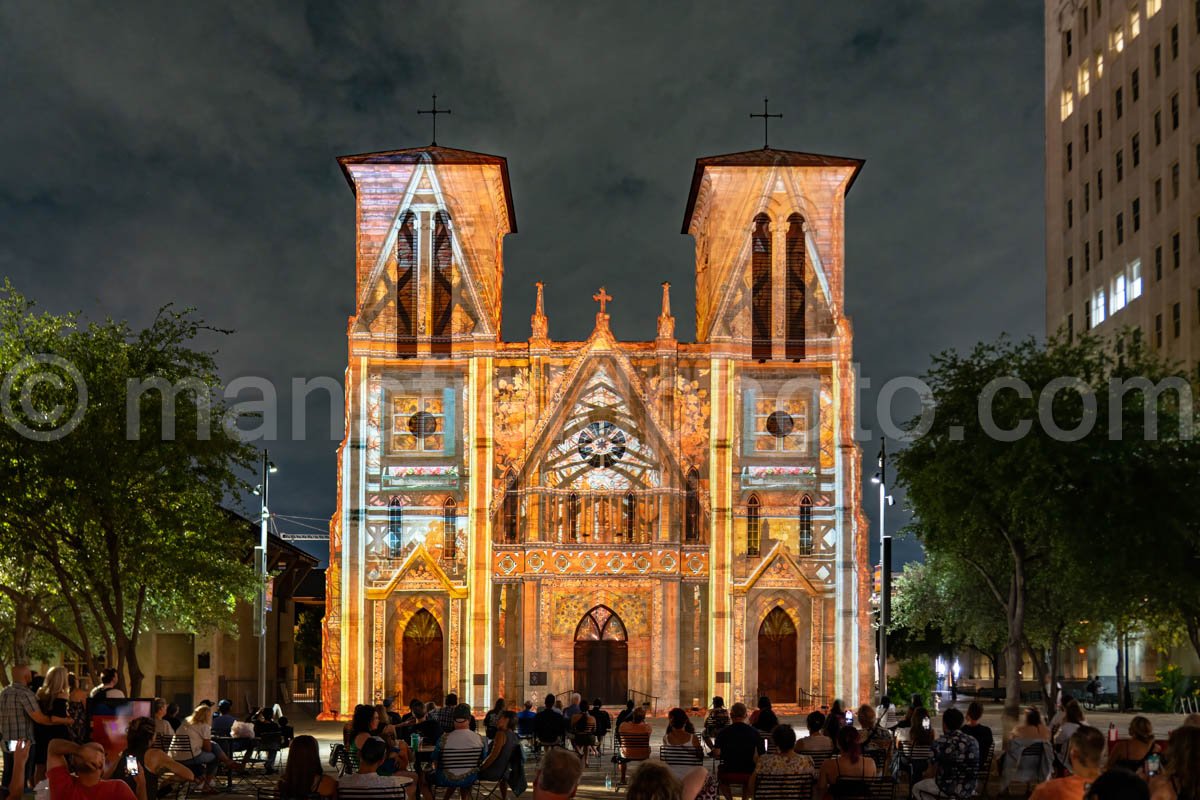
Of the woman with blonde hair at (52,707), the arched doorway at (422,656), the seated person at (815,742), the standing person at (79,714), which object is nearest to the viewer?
the woman with blonde hair at (52,707)

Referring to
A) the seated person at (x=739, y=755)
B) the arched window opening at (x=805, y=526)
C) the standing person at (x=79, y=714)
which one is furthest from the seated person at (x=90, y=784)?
the arched window opening at (x=805, y=526)

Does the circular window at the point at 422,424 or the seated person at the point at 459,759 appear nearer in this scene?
the seated person at the point at 459,759

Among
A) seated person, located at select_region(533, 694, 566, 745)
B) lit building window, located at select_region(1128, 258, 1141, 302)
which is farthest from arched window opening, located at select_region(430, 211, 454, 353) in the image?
lit building window, located at select_region(1128, 258, 1141, 302)

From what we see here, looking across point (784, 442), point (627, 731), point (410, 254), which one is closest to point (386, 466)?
point (410, 254)

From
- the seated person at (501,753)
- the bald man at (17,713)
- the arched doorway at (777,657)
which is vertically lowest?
the arched doorway at (777,657)

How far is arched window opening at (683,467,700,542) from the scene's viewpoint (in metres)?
50.9

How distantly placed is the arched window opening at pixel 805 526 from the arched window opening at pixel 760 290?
5308mm

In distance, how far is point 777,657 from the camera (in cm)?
5056

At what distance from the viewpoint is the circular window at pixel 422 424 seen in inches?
2018

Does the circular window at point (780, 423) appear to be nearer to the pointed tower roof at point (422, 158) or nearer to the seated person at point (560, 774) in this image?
the pointed tower roof at point (422, 158)

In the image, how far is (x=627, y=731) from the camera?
22859mm

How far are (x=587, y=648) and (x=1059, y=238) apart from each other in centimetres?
3557

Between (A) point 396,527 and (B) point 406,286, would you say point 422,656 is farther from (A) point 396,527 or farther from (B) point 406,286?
(B) point 406,286

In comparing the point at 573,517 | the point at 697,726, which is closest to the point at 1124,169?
the point at 573,517
